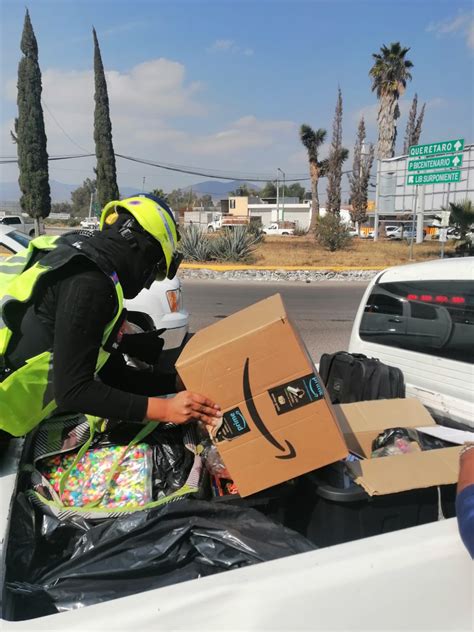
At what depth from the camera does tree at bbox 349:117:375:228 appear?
157 feet

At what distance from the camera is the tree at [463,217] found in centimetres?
1923

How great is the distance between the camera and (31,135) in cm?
2906

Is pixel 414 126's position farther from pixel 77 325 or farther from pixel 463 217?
pixel 77 325

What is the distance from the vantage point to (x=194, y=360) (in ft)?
5.43

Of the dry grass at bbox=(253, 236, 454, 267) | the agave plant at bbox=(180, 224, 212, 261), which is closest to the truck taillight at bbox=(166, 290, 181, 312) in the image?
the dry grass at bbox=(253, 236, 454, 267)

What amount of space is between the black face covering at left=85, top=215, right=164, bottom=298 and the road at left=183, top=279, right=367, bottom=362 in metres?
4.84

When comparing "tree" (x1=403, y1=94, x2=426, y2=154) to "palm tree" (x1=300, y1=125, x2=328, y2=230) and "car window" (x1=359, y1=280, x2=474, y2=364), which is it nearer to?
"palm tree" (x1=300, y1=125, x2=328, y2=230)

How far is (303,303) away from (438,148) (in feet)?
30.3

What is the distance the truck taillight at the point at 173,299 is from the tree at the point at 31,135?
2500cm

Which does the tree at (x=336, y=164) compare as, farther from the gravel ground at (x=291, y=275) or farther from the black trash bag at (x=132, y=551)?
the black trash bag at (x=132, y=551)

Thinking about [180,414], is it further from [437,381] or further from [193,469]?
[437,381]

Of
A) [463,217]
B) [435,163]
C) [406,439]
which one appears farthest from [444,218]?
[406,439]

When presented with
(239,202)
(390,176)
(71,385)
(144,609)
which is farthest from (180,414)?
(239,202)

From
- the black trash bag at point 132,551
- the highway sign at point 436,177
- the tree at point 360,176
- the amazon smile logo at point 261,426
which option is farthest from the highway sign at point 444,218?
the tree at point 360,176
